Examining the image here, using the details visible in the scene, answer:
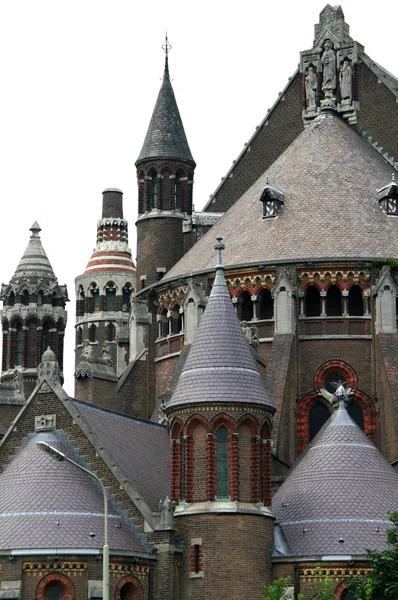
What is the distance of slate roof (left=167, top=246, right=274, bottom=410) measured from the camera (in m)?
65.6

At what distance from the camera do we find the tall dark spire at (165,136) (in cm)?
9112

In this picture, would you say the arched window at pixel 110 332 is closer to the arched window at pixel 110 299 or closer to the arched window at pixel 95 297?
the arched window at pixel 110 299

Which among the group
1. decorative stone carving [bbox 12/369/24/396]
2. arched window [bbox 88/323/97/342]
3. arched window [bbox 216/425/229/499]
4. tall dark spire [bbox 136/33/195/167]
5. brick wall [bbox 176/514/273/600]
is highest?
arched window [bbox 88/323/97/342]

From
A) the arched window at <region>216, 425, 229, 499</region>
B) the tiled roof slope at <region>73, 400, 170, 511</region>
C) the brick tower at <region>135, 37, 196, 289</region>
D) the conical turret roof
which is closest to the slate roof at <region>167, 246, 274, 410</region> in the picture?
the arched window at <region>216, 425, 229, 499</region>

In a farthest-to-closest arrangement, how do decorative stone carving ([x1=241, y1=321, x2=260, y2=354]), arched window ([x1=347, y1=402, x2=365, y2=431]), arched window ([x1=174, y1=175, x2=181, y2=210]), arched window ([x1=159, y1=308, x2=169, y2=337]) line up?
arched window ([x1=174, y1=175, x2=181, y2=210]) → arched window ([x1=159, y1=308, x2=169, y2=337]) → arched window ([x1=347, y1=402, x2=365, y2=431]) → decorative stone carving ([x1=241, y1=321, x2=260, y2=354])

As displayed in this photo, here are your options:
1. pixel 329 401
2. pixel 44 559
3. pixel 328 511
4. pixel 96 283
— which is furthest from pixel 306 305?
pixel 96 283

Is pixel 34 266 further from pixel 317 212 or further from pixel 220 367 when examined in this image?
pixel 220 367

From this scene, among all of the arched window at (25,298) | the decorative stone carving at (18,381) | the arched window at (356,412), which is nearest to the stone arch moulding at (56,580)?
the arched window at (356,412)

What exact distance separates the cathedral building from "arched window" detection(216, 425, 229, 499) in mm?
74

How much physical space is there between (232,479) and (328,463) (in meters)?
5.04

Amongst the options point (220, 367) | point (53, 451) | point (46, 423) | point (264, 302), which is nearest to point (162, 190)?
point (264, 302)

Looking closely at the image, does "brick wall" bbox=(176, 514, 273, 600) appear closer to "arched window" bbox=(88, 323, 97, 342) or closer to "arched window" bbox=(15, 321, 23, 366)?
"arched window" bbox=(15, 321, 23, 366)

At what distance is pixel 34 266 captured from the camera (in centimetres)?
10206

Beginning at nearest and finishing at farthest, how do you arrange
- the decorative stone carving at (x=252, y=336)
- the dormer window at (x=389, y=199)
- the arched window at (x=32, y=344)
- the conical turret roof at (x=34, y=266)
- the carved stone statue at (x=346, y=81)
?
the decorative stone carving at (x=252, y=336)
the dormer window at (x=389, y=199)
the carved stone statue at (x=346, y=81)
the arched window at (x=32, y=344)
the conical turret roof at (x=34, y=266)
